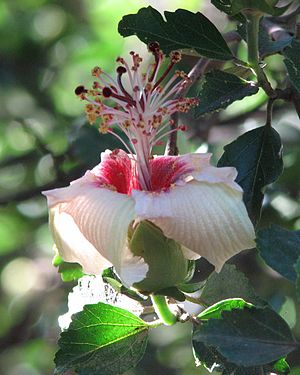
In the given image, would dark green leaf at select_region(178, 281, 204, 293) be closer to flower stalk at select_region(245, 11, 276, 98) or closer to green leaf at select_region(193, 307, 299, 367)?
green leaf at select_region(193, 307, 299, 367)

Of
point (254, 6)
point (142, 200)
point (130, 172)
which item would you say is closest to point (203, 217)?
point (142, 200)

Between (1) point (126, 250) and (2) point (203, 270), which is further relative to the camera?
(2) point (203, 270)

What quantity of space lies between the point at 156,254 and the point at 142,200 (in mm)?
76

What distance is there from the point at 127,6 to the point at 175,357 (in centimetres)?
100

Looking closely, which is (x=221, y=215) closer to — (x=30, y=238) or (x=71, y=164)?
(x=71, y=164)

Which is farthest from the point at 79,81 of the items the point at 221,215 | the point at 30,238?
the point at 221,215

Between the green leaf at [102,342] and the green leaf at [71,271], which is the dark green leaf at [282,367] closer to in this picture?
the green leaf at [102,342]

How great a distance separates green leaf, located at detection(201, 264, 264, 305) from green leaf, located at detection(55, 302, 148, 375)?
115mm

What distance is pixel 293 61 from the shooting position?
1269mm

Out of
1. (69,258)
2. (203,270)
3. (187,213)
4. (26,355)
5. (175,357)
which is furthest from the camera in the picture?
(26,355)

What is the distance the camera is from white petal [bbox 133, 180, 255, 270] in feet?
3.64

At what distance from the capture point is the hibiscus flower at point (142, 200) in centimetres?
111

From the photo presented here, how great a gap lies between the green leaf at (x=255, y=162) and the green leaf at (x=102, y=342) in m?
0.23

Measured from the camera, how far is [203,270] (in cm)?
204
